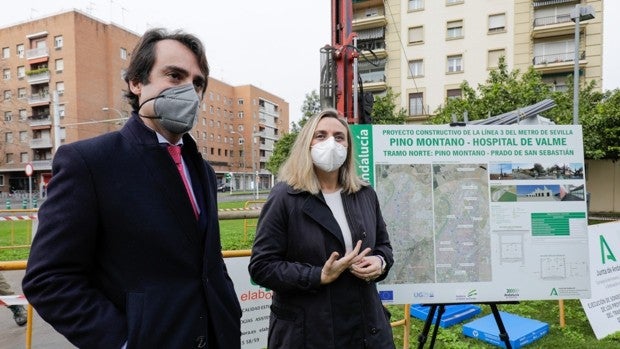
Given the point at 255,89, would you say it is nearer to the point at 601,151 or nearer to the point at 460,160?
the point at 601,151

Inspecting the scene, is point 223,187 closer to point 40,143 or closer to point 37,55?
point 40,143

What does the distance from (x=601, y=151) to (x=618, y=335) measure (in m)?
15.7

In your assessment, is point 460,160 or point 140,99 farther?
point 460,160

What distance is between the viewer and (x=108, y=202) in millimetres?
1260

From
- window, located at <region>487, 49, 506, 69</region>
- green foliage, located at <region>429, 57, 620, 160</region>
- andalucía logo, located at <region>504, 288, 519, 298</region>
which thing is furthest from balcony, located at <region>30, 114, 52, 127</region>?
andalucía logo, located at <region>504, 288, 519, 298</region>

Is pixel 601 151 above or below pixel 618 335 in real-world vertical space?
above

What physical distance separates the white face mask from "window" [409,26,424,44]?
27995 millimetres

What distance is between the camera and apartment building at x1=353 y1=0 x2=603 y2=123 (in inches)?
969

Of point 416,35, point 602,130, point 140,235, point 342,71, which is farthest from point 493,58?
point 140,235

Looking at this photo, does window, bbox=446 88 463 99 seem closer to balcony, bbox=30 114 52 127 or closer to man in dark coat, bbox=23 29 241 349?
man in dark coat, bbox=23 29 241 349

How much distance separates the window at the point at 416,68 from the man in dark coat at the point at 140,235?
27.8m

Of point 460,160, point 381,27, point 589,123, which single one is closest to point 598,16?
point 589,123

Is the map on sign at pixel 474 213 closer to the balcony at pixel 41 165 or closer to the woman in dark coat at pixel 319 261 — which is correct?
the woman in dark coat at pixel 319 261

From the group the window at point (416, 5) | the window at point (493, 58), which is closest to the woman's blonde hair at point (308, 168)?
the window at point (493, 58)
